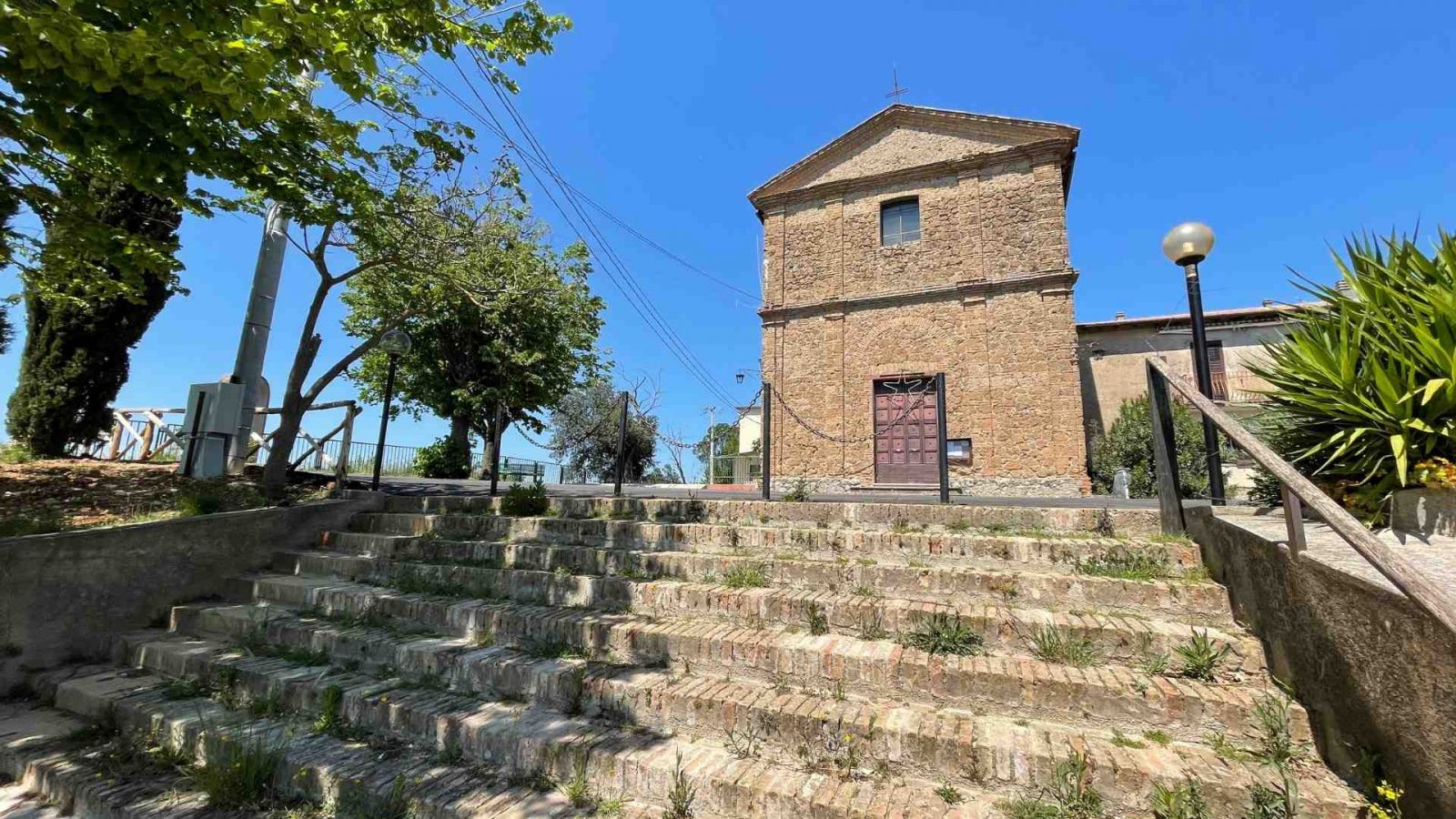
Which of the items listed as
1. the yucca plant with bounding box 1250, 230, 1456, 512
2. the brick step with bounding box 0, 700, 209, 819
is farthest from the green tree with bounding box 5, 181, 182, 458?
the yucca plant with bounding box 1250, 230, 1456, 512

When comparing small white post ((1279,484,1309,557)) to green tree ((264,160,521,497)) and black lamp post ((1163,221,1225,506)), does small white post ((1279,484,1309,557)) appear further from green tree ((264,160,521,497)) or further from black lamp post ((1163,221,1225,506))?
green tree ((264,160,521,497))

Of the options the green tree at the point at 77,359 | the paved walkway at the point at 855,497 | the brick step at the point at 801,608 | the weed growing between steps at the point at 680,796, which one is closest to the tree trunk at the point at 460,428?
the paved walkway at the point at 855,497

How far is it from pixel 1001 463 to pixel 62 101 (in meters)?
13.1

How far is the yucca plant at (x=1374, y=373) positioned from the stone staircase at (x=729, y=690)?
2.96 feet

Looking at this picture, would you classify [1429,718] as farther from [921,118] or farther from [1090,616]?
[921,118]

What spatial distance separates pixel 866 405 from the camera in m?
12.7

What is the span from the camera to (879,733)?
7.55 feet

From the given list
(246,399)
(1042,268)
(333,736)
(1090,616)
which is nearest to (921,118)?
(1042,268)

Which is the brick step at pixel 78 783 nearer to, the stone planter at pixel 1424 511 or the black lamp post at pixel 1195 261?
the stone planter at pixel 1424 511

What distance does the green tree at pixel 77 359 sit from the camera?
8.30 m

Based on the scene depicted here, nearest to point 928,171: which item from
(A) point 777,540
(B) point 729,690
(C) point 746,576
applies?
(A) point 777,540

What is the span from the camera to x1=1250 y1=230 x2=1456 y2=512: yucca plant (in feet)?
7.77

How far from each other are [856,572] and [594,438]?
61.8 feet

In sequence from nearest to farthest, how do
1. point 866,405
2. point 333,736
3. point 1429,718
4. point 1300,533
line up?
point 1429,718 < point 1300,533 < point 333,736 < point 866,405
